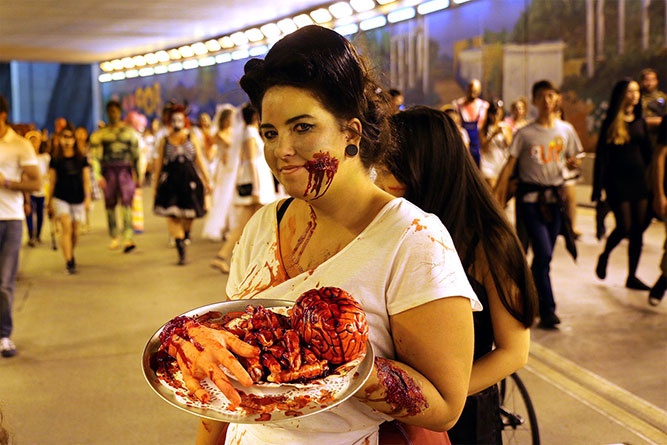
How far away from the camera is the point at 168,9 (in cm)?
1914

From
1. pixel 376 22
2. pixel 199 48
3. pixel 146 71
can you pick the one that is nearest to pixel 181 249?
pixel 376 22

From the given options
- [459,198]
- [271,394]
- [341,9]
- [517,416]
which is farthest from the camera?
[341,9]

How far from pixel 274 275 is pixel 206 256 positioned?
882 cm

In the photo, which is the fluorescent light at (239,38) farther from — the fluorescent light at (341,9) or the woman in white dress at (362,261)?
the woman in white dress at (362,261)

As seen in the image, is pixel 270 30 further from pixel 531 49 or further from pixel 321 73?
pixel 321 73

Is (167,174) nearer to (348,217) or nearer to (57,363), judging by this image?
(57,363)

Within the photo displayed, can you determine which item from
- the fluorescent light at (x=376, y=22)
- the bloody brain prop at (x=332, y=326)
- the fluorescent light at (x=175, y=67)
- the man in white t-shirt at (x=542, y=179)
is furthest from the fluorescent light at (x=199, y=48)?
the bloody brain prop at (x=332, y=326)

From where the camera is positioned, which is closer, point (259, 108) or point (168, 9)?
point (259, 108)

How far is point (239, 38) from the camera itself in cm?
2502

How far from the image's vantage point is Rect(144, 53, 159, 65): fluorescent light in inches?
1294

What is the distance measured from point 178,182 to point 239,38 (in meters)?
16.6

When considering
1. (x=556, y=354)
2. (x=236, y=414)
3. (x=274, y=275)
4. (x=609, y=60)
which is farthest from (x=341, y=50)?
(x=609, y=60)

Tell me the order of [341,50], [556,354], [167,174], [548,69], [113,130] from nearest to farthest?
[341,50] < [556,354] < [167,174] < [113,130] < [548,69]

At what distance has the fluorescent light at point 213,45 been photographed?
26977 mm
